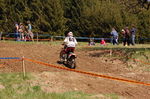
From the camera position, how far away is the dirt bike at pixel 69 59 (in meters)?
15.2

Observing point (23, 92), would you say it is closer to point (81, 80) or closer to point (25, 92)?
point (25, 92)

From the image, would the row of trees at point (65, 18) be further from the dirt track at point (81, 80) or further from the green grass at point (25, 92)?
the green grass at point (25, 92)

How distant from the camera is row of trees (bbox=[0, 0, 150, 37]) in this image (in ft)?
143

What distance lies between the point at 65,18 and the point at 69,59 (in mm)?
30669

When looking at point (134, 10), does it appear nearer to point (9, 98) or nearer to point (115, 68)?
point (115, 68)

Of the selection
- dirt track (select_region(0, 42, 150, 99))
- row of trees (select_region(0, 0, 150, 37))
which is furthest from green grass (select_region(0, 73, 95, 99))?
row of trees (select_region(0, 0, 150, 37))

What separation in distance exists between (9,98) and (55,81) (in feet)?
A: 8.84

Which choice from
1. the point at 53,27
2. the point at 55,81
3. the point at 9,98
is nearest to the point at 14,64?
the point at 55,81

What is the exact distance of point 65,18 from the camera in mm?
45562

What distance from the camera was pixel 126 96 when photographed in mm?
10836

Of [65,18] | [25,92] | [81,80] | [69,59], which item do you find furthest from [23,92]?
[65,18]

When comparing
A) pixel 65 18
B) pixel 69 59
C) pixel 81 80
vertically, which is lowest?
pixel 81 80

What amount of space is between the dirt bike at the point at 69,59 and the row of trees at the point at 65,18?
27.7m

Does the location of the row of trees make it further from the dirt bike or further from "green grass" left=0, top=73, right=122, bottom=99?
"green grass" left=0, top=73, right=122, bottom=99
